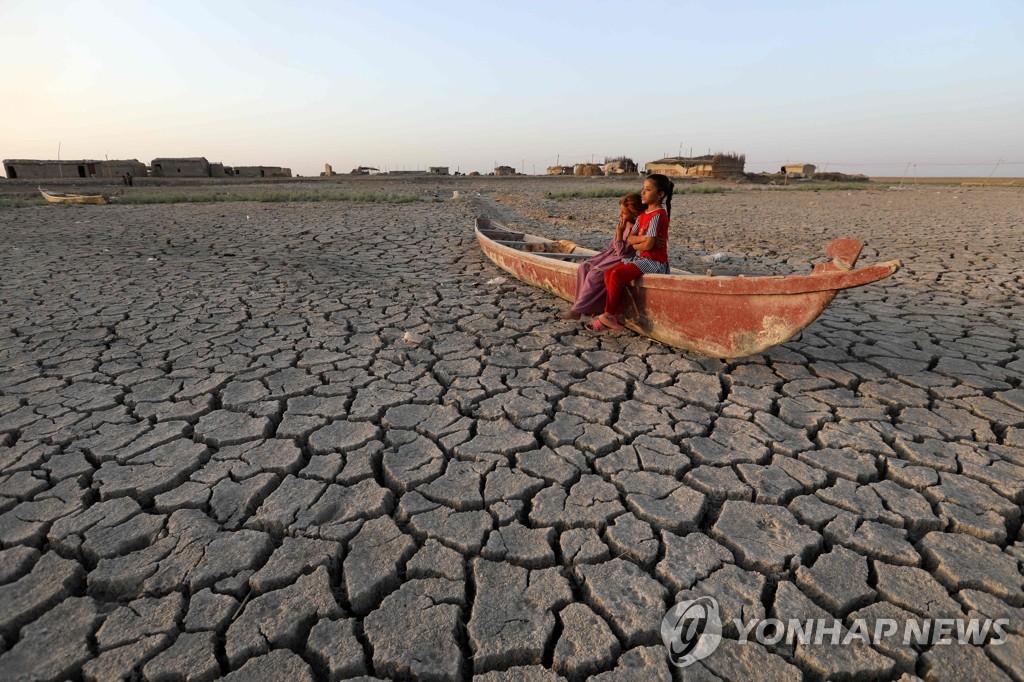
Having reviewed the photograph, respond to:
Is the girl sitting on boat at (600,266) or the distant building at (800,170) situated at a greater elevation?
the distant building at (800,170)

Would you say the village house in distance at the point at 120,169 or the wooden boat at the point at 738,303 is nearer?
the wooden boat at the point at 738,303

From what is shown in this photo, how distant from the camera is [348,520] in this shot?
2094 mm

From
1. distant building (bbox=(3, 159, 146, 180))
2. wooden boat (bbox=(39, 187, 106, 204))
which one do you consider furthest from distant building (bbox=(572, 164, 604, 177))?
wooden boat (bbox=(39, 187, 106, 204))

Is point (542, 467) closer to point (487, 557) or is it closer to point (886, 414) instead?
point (487, 557)

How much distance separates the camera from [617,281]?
3707 mm

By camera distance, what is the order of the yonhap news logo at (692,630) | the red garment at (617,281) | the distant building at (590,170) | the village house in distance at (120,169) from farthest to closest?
the distant building at (590,170) < the village house in distance at (120,169) < the red garment at (617,281) < the yonhap news logo at (692,630)

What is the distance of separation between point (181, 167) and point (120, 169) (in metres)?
2.81

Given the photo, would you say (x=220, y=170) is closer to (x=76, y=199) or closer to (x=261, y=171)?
(x=261, y=171)

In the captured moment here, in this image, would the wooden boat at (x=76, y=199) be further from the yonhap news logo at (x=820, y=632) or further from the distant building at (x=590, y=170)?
the distant building at (x=590, y=170)

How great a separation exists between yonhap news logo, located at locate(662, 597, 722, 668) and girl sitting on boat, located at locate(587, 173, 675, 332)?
2340mm

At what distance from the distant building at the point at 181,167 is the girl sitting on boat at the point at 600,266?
29672 mm

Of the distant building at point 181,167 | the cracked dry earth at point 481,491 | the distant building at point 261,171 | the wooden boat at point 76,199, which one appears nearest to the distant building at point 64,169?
the distant building at point 181,167

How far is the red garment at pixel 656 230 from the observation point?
3842mm

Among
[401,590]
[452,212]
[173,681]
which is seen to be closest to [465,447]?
[401,590]
